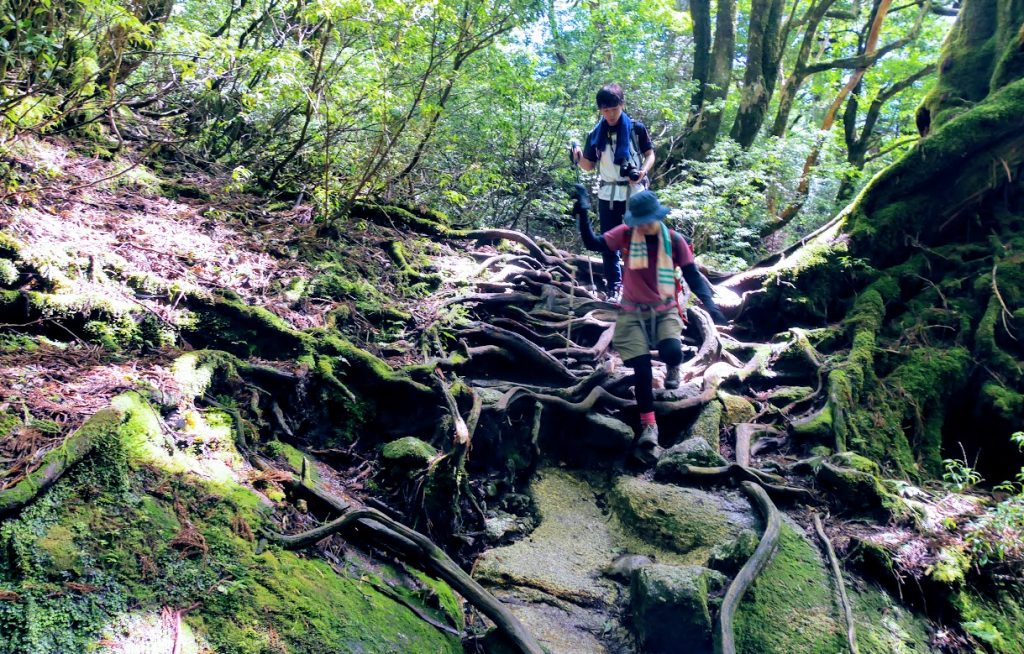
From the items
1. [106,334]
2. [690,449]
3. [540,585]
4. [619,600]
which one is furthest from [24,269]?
[690,449]

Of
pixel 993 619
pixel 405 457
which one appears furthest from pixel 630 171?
pixel 993 619

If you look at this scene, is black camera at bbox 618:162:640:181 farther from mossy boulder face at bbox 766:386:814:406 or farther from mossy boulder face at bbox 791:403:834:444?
mossy boulder face at bbox 791:403:834:444

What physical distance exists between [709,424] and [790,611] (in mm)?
2324

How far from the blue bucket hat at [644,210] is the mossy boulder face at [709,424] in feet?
6.94

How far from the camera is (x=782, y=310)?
8562 millimetres

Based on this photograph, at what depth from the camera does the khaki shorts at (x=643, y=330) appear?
604 cm

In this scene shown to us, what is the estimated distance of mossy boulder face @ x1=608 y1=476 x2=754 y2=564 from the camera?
198 inches

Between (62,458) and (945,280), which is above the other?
(945,280)

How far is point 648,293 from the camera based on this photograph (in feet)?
19.6

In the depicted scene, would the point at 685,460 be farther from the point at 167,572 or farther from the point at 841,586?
the point at 167,572

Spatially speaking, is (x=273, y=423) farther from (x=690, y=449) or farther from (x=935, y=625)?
(x=935, y=625)

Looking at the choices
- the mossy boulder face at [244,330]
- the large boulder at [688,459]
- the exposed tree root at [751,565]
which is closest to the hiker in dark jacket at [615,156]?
the large boulder at [688,459]

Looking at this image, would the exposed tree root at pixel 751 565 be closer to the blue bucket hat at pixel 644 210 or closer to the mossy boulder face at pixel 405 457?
the mossy boulder face at pixel 405 457

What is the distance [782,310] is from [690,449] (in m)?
3.59
